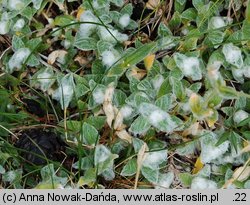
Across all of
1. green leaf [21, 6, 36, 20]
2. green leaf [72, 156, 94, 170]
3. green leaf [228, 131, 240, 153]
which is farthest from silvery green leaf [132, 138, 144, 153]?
green leaf [21, 6, 36, 20]

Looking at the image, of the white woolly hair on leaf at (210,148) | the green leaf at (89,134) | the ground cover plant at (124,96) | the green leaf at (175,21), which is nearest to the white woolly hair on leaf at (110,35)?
the ground cover plant at (124,96)

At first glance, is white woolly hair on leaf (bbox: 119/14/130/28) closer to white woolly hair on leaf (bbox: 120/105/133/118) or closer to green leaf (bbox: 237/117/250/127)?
white woolly hair on leaf (bbox: 120/105/133/118)

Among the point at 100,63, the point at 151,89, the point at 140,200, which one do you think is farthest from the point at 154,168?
the point at 100,63

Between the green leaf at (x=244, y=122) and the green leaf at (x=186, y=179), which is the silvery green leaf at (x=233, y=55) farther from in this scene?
the green leaf at (x=186, y=179)

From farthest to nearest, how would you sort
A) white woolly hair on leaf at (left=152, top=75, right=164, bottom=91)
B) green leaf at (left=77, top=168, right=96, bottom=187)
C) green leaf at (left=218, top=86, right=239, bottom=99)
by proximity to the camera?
white woolly hair on leaf at (left=152, top=75, right=164, bottom=91) < green leaf at (left=77, top=168, right=96, bottom=187) < green leaf at (left=218, top=86, right=239, bottom=99)

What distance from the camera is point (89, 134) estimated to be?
150 cm

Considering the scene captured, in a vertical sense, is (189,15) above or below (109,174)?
above

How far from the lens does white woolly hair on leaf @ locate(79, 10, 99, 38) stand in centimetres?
159

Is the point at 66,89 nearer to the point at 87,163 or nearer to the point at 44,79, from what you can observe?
the point at 44,79

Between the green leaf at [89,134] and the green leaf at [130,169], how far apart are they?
0.32ft

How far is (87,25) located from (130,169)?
394 millimetres

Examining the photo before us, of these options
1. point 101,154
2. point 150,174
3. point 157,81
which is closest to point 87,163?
point 101,154

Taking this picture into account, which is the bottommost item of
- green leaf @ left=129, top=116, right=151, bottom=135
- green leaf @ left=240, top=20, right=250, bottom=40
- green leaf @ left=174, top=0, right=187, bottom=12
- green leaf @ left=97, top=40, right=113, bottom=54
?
green leaf @ left=129, top=116, right=151, bottom=135

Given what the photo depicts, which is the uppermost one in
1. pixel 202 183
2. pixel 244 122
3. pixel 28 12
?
pixel 28 12
